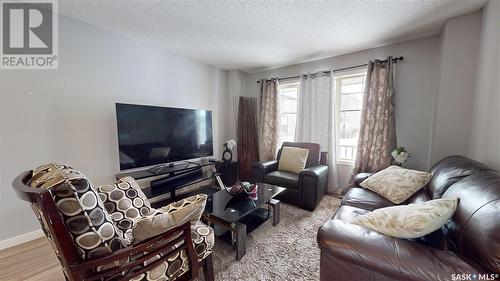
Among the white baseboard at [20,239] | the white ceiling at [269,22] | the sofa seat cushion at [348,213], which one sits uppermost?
the white ceiling at [269,22]

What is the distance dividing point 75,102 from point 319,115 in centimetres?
344

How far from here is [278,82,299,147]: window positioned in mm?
3834

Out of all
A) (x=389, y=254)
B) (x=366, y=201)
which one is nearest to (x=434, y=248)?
(x=389, y=254)

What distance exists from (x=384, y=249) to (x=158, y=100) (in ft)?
10.2

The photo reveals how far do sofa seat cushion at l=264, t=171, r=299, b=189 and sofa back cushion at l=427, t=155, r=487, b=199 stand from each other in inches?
55.2

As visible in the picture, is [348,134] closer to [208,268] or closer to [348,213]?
[348,213]

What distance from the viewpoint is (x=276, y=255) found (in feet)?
5.59

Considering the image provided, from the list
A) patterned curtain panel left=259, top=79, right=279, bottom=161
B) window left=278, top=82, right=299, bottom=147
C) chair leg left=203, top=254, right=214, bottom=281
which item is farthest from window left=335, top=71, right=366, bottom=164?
chair leg left=203, top=254, right=214, bottom=281

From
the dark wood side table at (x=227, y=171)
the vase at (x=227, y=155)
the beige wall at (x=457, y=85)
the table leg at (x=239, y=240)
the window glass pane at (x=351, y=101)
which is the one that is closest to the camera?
the table leg at (x=239, y=240)

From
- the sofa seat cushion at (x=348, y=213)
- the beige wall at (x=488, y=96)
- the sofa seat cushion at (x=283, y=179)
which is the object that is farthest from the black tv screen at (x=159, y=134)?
the beige wall at (x=488, y=96)

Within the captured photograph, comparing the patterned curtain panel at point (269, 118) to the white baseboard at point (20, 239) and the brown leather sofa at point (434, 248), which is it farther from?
the white baseboard at point (20, 239)

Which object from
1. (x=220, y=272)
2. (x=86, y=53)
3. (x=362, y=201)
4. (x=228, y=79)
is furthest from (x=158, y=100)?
(x=362, y=201)

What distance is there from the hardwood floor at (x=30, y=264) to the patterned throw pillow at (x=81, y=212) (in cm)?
120

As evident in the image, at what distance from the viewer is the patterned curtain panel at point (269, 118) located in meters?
3.81
